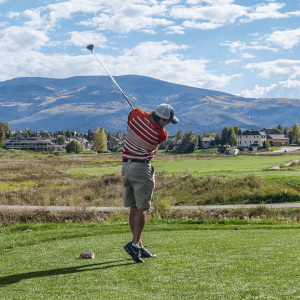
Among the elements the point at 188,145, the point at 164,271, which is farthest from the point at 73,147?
the point at 164,271

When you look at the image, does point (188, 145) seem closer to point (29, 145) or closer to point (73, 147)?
point (73, 147)

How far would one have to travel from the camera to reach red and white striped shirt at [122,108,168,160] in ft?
20.4

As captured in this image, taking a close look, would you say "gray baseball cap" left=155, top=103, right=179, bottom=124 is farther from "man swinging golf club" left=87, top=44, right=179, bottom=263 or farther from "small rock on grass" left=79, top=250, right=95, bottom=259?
"small rock on grass" left=79, top=250, right=95, bottom=259

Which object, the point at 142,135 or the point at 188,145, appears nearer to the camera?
the point at 142,135

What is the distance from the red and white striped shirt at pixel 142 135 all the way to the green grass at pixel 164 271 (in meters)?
1.89

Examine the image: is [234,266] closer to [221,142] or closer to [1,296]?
[1,296]

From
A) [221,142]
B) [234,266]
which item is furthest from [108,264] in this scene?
[221,142]

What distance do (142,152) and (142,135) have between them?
0.32 m

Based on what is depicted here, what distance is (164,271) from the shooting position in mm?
5227

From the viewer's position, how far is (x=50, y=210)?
53.5 feet

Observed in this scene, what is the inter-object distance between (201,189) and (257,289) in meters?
23.5

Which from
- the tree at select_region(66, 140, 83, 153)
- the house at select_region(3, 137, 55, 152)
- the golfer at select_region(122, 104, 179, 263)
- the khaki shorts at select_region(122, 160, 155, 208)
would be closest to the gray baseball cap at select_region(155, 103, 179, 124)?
the golfer at select_region(122, 104, 179, 263)


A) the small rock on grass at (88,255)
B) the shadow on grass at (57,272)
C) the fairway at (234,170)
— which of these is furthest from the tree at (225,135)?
the shadow on grass at (57,272)

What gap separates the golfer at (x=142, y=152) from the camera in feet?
20.4
